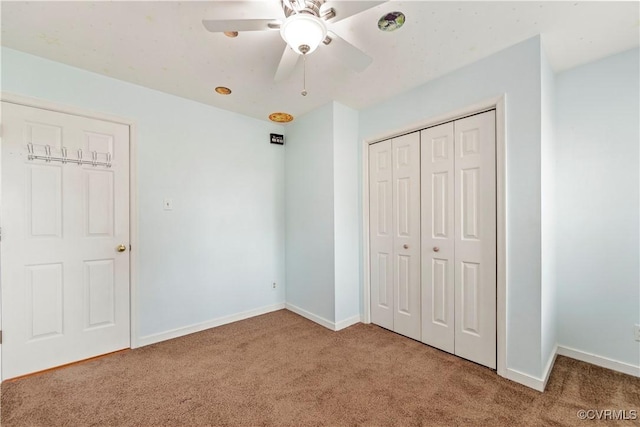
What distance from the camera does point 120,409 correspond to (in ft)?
5.71

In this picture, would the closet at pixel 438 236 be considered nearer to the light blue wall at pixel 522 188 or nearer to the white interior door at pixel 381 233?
the white interior door at pixel 381 233

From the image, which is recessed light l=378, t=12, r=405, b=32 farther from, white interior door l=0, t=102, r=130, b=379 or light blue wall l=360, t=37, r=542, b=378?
white interior door l=0, t=102, r=130, b=379

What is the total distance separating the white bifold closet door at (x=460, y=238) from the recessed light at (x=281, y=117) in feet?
5.22

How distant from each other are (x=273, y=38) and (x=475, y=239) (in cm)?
216

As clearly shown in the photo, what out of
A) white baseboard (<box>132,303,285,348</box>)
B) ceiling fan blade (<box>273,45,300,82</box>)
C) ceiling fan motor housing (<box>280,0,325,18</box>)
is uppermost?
ceiling fan motor housing (<box>280,0,325,18</box>)

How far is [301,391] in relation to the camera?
192 cm

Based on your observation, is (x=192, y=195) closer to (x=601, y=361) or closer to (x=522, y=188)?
(x=522, y=188)

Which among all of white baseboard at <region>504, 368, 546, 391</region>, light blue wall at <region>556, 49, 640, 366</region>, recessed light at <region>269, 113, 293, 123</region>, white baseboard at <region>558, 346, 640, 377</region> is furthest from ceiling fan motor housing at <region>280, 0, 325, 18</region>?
white baseboard at <region>558, 346, 640, 377</region>

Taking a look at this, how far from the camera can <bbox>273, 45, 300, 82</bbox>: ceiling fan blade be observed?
1.64 meters

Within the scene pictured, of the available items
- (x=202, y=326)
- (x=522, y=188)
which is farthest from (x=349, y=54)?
(x=202, y=326)

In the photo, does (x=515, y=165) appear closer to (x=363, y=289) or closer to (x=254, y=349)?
(x=363, y=289)

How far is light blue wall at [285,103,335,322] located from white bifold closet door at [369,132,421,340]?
498mm

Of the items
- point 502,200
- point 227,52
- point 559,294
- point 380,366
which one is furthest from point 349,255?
point 227,52

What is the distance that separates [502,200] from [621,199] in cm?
96
